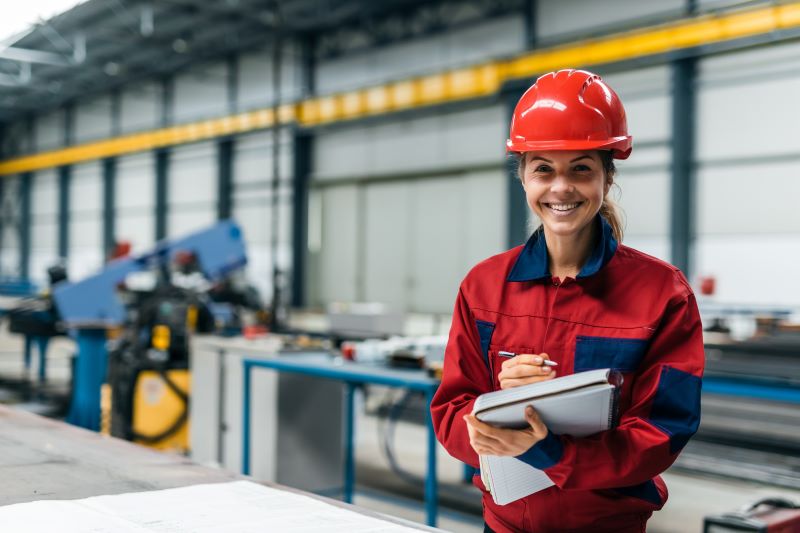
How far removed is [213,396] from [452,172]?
651 centimetres

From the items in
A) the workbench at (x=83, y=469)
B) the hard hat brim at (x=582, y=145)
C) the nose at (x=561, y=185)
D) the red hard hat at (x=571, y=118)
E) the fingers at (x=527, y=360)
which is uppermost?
the red hard hat at (x=571, y=118)

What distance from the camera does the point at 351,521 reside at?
1272mm

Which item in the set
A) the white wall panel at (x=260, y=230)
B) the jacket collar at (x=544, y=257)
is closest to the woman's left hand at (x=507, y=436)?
the jacket collar at (x=544, y=257)

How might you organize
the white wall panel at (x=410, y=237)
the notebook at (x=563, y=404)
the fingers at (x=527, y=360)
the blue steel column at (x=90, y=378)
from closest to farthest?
the notebook at (x=563, y=404) → the fingers at (x=527, y=360) → the blue steel column at (x=90, y=378) → the white wall panel at (x=410, y=237)

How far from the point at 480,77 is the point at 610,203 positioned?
27.0ft

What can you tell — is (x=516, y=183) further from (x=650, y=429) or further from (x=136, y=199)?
(x=136, y=199)

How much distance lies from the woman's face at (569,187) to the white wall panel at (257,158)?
36.8 ft

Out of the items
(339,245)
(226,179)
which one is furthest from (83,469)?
(226,179)

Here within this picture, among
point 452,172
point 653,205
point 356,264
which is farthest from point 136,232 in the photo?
point 653,205

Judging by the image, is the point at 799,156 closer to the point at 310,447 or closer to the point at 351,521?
the point at 310,447

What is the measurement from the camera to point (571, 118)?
4.10 feet

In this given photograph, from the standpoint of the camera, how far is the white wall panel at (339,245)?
1160cm

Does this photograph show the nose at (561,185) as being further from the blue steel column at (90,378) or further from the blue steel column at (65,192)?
the blue steel column at (65,192)

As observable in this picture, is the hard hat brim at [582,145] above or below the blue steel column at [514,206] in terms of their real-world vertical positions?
below
